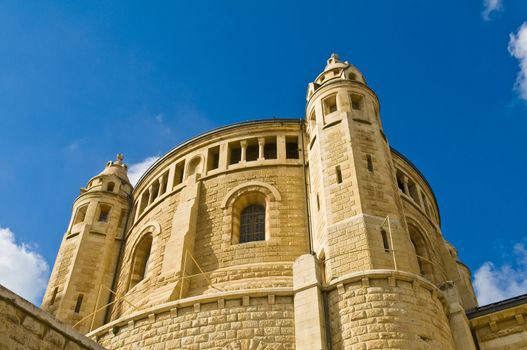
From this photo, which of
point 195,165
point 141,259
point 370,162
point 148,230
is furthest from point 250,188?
point 141,259

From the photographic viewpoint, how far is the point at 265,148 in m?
22.7

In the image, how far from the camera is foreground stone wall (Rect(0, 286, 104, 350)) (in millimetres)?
6250

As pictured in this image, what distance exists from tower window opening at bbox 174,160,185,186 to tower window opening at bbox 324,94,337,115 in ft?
24.2

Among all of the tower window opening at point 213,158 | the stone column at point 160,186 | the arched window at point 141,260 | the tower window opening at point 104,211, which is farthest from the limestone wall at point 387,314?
the tower window opening at point 104,211

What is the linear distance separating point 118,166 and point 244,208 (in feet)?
37.1

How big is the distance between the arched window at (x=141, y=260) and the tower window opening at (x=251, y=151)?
18.1 feet

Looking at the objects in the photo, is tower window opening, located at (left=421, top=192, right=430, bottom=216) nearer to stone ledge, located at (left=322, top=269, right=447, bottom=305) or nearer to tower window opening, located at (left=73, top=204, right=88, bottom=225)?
stone ledge, located at (left=322, top=269, right=447, bottom=305)

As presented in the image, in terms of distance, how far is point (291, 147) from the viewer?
74.0 feet

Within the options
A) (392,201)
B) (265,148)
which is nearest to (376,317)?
(392,201)

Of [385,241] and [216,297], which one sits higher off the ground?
[385,241]

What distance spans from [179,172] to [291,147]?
5359 millimetres

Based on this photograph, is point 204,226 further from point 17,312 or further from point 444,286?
point 17,312

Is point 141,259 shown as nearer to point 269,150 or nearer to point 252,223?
point 252,223

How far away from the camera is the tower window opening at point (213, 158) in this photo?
22.3m
